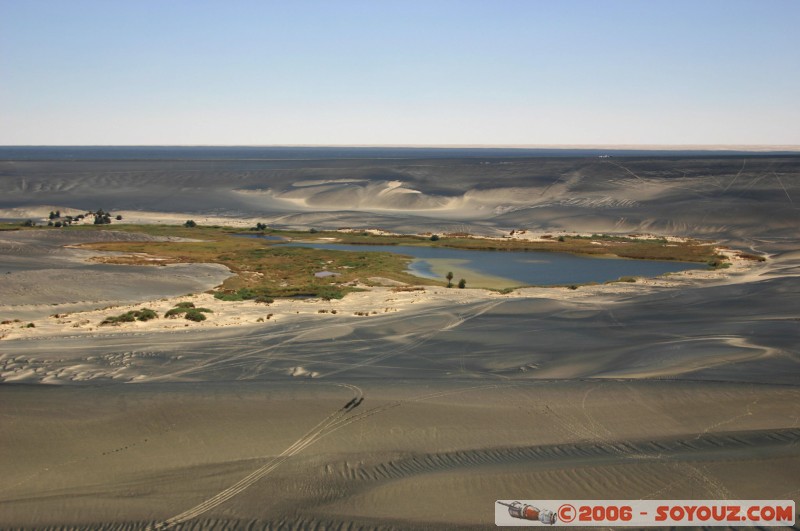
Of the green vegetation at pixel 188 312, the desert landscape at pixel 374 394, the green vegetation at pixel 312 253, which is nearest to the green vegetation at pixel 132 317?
the desert landscape at pixel 374 394

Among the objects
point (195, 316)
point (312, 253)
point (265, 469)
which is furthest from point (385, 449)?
point (312, 253)

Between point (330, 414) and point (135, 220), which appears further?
point (135, 220)

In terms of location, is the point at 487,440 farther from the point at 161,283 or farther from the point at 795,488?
the point at 161,283

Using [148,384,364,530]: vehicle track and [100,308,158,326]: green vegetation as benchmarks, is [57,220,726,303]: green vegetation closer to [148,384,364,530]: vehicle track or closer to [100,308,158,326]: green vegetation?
[100,308,158,326]: green vegetation

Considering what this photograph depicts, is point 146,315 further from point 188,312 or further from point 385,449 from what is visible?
point 385,449

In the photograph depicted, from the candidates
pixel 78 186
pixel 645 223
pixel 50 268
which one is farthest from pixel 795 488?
pixel 78 186

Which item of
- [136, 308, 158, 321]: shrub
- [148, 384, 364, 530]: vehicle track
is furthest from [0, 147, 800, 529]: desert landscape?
[136, 308, 158, 321]: shrub
